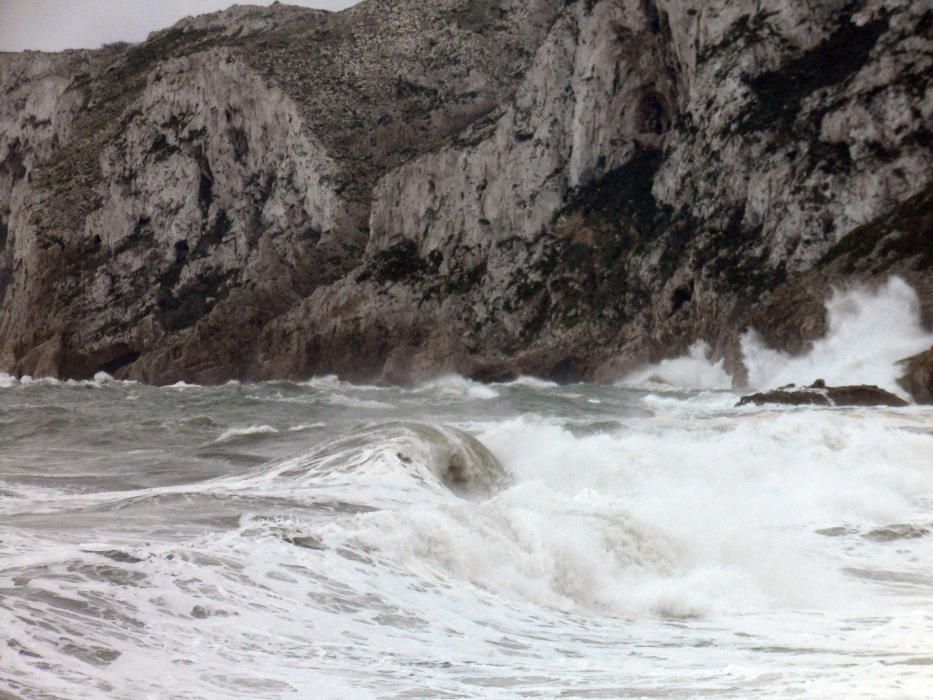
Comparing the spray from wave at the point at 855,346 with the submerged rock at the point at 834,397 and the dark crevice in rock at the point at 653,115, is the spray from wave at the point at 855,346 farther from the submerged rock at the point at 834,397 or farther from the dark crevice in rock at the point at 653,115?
the dark crevice in rock at the point at 653,115

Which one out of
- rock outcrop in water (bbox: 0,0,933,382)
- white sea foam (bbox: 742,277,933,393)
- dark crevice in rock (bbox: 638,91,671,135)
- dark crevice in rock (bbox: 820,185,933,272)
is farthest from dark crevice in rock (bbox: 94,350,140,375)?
dark crevice in rock (bbox: 820,185,933,272)

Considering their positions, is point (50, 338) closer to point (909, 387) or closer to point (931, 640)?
point (909, 387)

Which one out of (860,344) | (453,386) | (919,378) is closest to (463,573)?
(919,378)

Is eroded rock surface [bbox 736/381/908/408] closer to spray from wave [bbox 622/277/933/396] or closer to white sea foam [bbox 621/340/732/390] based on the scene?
spray from wave [bbox 622/277/933/396]

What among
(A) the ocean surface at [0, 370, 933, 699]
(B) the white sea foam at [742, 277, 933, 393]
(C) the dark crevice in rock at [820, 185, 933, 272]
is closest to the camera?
(A) the ocean surface at [0, 370, 933, 699]

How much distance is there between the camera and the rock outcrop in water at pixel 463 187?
129ft

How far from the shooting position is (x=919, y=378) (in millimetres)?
25766

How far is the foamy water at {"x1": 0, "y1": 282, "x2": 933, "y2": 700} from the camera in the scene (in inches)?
223

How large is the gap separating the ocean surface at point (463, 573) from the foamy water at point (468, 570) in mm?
26

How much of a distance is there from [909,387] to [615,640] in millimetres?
22031

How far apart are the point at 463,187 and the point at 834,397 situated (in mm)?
35943

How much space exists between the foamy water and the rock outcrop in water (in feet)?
65.7

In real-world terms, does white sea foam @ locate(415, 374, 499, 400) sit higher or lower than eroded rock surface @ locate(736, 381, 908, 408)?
lower

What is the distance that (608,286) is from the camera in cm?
4962
